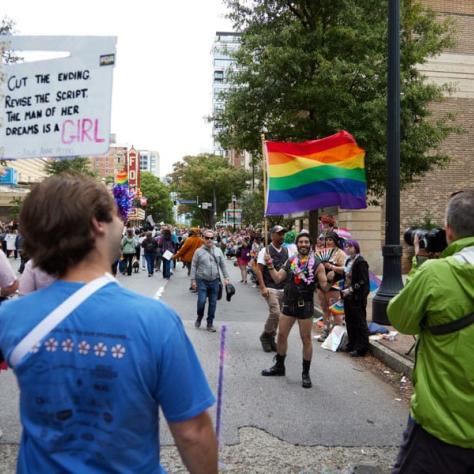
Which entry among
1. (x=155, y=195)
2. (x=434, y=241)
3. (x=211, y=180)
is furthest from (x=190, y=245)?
(x=155, y=195)

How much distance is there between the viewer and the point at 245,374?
6520mm

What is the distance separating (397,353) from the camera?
23.8 ft

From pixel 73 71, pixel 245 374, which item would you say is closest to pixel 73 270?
pixel 73 71

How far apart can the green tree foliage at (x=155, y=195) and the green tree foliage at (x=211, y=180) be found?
32.3m

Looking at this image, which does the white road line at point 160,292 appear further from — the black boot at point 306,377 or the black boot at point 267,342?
the black boot at point 306,377

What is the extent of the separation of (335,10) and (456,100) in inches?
361

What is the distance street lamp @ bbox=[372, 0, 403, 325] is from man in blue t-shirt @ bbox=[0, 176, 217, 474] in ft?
26.4

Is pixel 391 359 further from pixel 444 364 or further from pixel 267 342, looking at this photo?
pixel 444 364

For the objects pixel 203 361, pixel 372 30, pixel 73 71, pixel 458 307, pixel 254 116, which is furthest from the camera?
pixel 254 116

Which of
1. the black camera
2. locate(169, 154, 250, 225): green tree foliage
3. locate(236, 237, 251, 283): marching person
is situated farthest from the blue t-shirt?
locate(169, 154, 250, 225): green tree foliage

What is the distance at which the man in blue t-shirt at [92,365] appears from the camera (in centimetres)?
149

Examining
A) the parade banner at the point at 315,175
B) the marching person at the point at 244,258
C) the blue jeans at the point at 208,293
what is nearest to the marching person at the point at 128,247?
the marching person at the point at 244,258

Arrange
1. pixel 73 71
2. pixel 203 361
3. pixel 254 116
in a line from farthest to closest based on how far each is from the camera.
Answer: pixel 254 116
pixel 203 361
pixel 73 71

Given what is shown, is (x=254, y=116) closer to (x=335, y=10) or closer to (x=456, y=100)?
(x=335, y=10)
